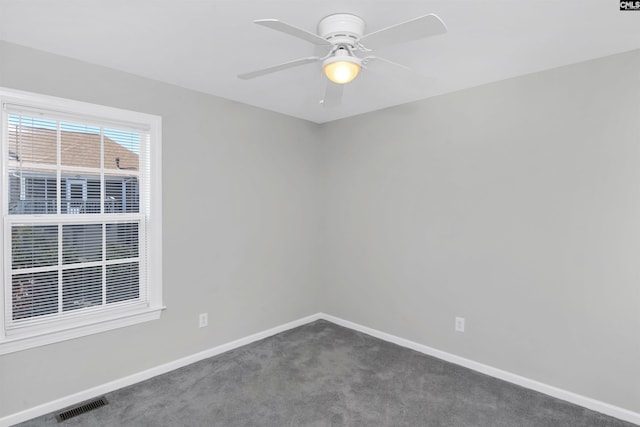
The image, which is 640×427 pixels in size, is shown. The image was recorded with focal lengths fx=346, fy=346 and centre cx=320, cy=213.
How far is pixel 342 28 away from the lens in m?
1.80

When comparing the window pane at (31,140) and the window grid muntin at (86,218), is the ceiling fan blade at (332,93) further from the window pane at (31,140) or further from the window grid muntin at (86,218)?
the window pane at (31,140)

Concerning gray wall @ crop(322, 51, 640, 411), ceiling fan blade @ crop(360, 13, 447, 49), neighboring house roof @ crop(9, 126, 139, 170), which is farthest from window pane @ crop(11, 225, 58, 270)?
gray wall @ crop(322, 51, 640, 411)

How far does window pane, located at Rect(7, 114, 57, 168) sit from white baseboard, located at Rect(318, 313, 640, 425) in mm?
3221

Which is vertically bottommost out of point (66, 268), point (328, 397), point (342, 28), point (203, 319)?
point (328, 397)

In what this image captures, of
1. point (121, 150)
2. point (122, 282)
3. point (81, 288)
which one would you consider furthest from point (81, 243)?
point (121, 150)

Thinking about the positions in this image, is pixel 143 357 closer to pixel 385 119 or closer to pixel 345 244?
pixel 345 244

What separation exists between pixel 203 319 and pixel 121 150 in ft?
5.29

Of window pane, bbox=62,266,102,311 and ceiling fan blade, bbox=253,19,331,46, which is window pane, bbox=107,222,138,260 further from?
ceiling fan blade, bbox=253,19,331,46

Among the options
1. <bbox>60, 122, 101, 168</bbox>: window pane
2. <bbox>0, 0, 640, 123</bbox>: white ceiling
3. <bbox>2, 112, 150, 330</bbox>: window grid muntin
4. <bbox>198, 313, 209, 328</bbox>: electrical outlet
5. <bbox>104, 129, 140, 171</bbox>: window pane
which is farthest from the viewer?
<bbox>198, 313, 209, 328</bbox>: electrical outlet

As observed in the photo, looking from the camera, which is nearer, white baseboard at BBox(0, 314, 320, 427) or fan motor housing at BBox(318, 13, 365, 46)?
fan motor housing at BBox(318, 13, 365, 46)

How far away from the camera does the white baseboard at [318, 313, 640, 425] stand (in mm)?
2338

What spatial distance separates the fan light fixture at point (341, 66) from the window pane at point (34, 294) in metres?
2.29

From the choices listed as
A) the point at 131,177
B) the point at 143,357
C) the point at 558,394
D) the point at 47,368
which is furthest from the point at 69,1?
the point at 558,394

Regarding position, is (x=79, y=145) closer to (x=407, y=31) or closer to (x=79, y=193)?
(x=79, y=193)
